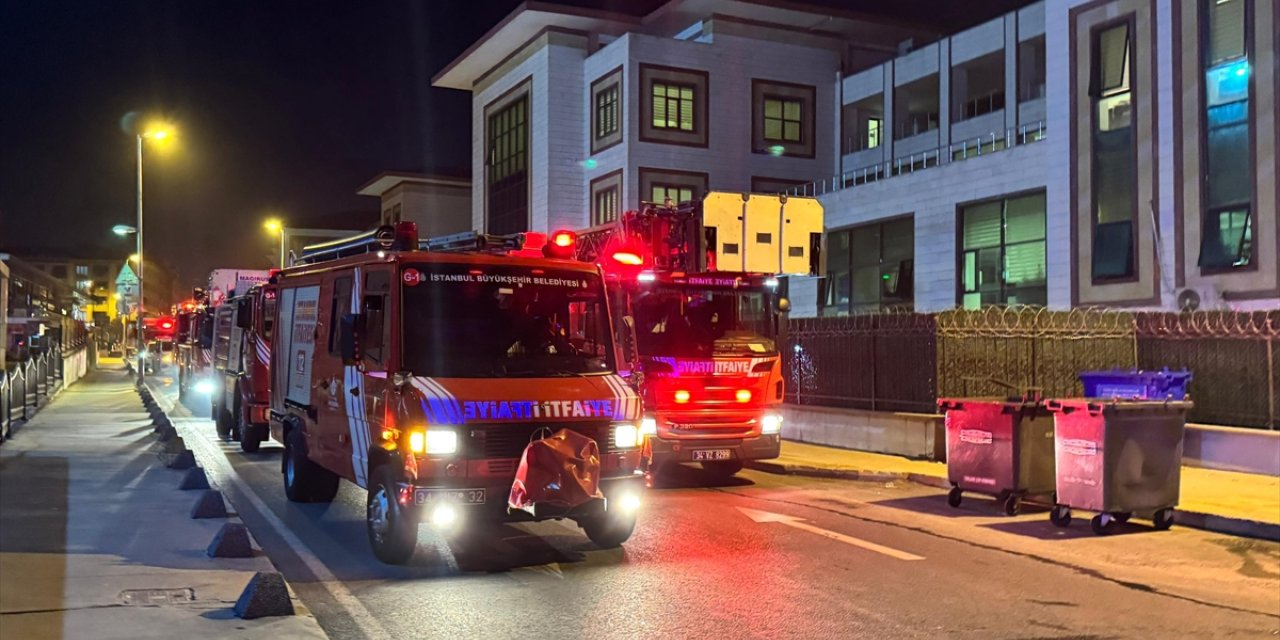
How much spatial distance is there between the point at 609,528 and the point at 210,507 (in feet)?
12.9

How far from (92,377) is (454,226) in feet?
76.9

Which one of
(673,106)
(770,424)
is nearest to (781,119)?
(673,106)

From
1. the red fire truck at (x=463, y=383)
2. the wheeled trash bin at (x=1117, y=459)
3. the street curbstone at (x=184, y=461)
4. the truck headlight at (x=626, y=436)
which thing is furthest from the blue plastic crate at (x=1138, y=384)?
the street curbstone at (x=184, y=461)

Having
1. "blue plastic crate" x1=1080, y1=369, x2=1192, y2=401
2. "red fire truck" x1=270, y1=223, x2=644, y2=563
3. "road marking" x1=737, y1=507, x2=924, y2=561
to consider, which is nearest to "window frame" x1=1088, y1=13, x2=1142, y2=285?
"blue plastic crate" x1=1080, y1=369, x2=1192, y2=401

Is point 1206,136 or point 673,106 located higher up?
point 673,106

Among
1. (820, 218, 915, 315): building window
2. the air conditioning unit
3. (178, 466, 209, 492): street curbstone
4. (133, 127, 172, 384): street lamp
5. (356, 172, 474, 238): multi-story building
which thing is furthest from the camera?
(356, 172, 474, 238): multi-story building

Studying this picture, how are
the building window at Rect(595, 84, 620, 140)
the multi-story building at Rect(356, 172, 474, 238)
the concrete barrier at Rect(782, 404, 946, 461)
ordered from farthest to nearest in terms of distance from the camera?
the multi-story building at Rect(356, 172, 474, 238) → the building window at Rect(595, 84, 620, 140) → the concrete barrier at Rect(782, 404, 946, 461)

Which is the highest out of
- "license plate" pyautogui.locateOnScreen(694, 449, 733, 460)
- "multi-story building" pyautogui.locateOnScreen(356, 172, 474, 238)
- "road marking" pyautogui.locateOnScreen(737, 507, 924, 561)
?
"multi-story building" pyautogui.locateOnScreen(356, 172, 474, 238)

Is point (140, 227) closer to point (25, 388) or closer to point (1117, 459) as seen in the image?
point (25, 388)

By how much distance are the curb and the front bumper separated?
1.62 m

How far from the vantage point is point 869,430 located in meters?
17.3

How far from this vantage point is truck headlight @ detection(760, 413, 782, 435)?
527 inches

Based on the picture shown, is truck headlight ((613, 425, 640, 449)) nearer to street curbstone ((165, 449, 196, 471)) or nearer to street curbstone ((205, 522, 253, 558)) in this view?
street curbstone ((205, 522, 253, 558))

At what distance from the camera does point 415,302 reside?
8.59 metres
